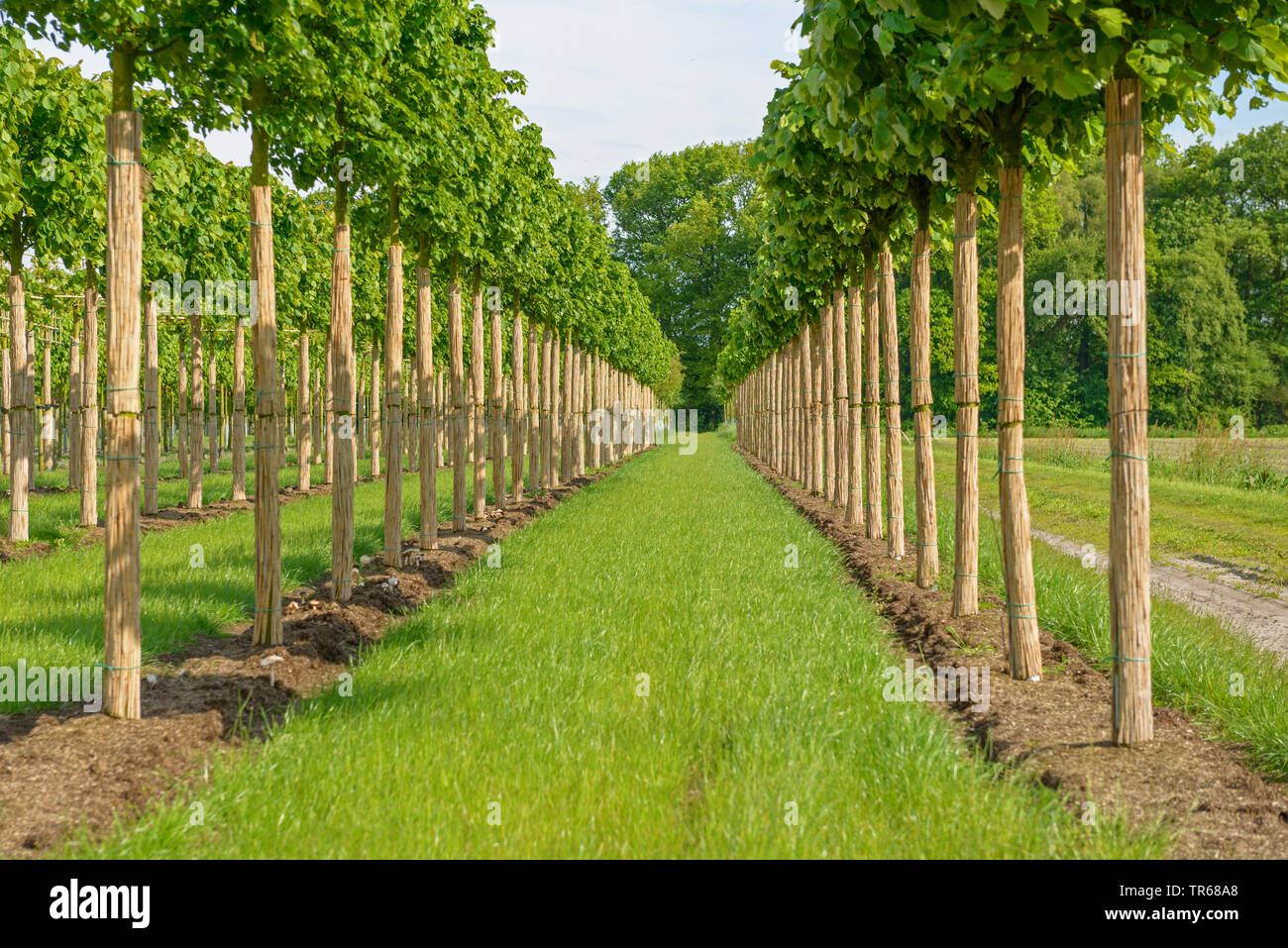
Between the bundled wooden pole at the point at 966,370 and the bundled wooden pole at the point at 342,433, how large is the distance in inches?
225

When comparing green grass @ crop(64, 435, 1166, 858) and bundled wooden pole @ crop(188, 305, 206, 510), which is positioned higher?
bundled wooden pole @ crop(188, 305, 206, 510)

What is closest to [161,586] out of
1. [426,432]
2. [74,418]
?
[426,432]

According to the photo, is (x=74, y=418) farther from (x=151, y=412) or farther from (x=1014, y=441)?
(x=1014, y=441)

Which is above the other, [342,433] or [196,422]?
[196,422]

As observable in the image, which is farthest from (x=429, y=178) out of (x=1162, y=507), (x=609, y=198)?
(x=609, y=198)

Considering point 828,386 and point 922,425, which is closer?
point 922,425

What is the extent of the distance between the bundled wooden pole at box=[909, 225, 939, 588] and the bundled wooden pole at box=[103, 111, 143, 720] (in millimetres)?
6817

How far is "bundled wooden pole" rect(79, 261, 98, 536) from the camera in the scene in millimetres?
13805

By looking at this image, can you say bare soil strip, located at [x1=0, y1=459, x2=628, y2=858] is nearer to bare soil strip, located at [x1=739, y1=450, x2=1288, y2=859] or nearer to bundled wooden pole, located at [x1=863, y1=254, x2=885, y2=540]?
bare soil strip, located at [x1=739, y1=450, x2=1288, y2=859]

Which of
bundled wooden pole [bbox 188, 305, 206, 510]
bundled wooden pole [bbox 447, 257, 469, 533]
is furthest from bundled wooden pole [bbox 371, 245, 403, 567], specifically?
bundled wooden pole [bbox 188, 305, 206, 510]

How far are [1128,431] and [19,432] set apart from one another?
15041 mm

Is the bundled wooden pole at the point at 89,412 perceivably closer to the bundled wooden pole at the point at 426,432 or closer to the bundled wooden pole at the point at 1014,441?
the bundled wooden pole at the point at 426,432

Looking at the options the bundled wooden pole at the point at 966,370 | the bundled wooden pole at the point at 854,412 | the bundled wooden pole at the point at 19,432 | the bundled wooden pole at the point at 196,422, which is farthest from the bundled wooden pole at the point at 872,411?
the bundled wooden pole at the point at 196,422

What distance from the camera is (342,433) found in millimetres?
8891
